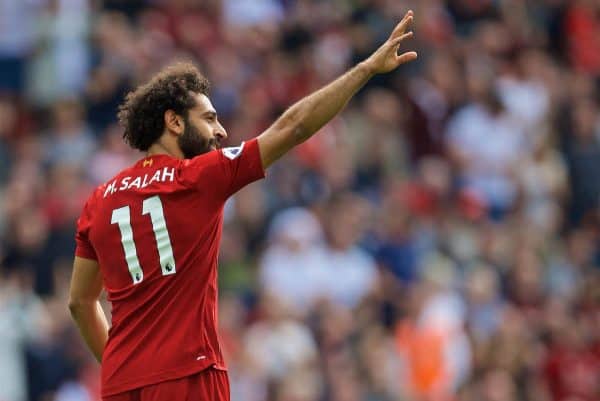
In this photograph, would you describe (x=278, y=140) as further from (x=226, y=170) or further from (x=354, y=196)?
(x=354, y=196)

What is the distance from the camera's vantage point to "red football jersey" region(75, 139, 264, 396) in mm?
6484

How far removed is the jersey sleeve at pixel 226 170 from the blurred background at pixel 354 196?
5.76 meters

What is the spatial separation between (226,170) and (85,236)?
82 cm

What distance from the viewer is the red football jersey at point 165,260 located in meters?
6.48

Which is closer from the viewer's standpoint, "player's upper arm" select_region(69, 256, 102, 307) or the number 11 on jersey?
the number 11 on jersey

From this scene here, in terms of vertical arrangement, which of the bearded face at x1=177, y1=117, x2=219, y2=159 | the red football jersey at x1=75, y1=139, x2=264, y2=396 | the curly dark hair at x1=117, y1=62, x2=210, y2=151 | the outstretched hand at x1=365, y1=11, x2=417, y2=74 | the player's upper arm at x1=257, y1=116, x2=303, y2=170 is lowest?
the red football jersey at x1=75, y1=139, x2=264, y2=396

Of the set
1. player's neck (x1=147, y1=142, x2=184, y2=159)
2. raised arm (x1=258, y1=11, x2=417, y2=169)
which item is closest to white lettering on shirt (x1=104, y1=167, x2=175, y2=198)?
player's neck (x1=147, y1=142, x2=184, y2=159)

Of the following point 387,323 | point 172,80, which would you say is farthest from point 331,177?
point 172,80

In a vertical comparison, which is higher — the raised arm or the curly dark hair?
the curly dark hair

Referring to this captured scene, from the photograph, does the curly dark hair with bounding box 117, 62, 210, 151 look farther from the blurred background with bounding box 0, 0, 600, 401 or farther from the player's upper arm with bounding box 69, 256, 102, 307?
the blurred background with bounding box 0, 0, 600, 401

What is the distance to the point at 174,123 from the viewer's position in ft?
22.1

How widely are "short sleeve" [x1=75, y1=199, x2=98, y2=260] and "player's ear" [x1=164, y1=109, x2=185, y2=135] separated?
19.2 inches

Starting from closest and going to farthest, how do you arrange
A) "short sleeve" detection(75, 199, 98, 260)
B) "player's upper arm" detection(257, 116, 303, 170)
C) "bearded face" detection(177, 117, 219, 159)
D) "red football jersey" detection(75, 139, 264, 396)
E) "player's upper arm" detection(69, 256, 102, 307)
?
"player's upper arm" detection(257, 116, 303, 170) → "red football jersey" detection(75, 139, 264, 396) → "bearded face" detection(177, 117, 219, 159) → "short sleeve" detection(75, 199, 98, 260) → "player's upper arm" detection(69, 256, 102, 307)

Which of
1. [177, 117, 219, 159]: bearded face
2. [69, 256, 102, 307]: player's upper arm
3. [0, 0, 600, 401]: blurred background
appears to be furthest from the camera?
[0, 0, 600, 401]: blurred background
